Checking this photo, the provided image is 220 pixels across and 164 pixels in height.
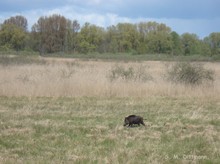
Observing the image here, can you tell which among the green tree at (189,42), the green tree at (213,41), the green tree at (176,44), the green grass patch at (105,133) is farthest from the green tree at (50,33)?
the green grass patch at (105,133)

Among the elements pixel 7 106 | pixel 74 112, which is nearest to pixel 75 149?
pixel 74 112

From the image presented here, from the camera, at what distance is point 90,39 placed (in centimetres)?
7825

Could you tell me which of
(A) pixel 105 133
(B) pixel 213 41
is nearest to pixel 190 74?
(A) pixel 105 133

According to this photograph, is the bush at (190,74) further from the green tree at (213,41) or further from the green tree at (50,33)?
the green tree at (213,41)

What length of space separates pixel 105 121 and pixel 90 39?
69.5 metres

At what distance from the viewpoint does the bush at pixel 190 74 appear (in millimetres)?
18797

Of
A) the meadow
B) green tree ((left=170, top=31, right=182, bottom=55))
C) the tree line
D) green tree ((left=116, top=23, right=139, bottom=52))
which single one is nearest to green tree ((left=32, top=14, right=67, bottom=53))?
the tree line

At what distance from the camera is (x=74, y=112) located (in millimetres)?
11328

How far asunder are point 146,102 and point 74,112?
3744 mm

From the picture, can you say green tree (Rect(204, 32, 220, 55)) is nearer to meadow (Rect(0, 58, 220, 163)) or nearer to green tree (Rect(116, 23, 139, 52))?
green tree (Rect(116, 23, 139, 52))

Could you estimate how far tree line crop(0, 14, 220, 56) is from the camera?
75688mm

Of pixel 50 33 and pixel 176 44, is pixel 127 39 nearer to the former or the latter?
pixel 176 44

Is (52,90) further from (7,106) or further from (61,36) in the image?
(61,36)

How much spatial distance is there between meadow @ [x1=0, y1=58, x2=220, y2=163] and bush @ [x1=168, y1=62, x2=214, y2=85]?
0.80 meters
